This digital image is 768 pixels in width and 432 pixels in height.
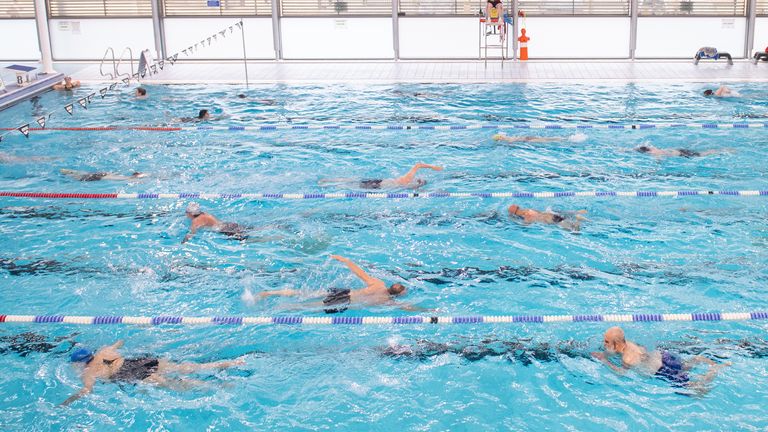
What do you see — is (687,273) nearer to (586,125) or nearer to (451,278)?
(451,278)

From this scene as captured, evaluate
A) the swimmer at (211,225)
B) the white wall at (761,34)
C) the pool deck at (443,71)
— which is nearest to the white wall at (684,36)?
the white wall at (761,34)

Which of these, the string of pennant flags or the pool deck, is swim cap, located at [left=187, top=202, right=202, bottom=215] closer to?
the string of pennant flags

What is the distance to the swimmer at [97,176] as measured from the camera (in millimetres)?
9195

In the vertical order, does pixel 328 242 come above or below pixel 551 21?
below

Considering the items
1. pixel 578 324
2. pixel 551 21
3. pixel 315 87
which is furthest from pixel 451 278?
pixel 551 21

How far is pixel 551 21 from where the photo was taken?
16.3 m

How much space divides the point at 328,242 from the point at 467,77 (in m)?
8.31

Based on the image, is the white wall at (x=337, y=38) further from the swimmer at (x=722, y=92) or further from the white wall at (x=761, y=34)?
the white wall at (x=761, y=34)

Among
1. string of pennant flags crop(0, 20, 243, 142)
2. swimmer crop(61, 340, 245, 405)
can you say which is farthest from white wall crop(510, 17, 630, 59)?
swimmer crop(61, 340, 245, 405)

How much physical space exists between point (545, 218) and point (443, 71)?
28.0 feet

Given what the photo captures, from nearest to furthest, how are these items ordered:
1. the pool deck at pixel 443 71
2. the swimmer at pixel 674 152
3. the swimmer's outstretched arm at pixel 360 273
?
the swimmer's outstretched arm at pixel 360 273
the swimmer at pixel 674 152
the pool deck at pixel 443 71

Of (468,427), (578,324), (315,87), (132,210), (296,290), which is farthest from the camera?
(315,87)

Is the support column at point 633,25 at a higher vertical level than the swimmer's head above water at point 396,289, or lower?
higher

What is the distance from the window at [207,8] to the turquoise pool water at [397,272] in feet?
19.0
